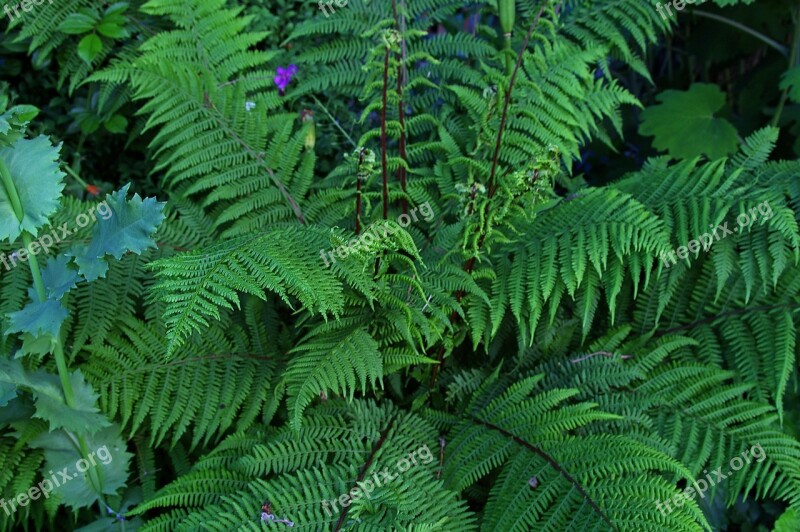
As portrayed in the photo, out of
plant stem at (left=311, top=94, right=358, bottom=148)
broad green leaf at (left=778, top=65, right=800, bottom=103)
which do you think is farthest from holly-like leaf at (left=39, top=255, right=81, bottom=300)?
broad green leaf at (left=778, top=65, right=800, bottom=103)

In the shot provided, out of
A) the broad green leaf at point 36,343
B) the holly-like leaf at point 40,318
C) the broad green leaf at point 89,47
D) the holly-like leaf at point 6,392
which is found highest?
the broad green leaf at point 89,47

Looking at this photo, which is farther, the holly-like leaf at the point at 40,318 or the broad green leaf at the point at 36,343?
the broad green leaf at the point at 36,343

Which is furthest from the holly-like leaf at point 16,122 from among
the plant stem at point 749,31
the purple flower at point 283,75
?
the plant stem at point 749,31

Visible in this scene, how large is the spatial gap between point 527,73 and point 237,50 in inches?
41.3

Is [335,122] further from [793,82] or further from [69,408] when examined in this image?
[793,82]

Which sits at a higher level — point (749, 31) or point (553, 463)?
point (749, 31)

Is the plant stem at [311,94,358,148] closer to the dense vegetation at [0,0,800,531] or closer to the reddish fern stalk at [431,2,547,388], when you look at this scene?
the dense vegetation at [0,0,800,531]

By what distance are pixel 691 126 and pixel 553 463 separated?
Answer: 63.1 inches

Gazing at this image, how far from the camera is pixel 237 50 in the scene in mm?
2547

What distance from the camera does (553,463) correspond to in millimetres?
1791

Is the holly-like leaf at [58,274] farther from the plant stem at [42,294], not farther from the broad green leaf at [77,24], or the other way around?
the broad green leaf at [77,24]

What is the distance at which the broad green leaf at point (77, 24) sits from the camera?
2.41 meters

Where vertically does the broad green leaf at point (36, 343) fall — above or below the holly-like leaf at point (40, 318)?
below

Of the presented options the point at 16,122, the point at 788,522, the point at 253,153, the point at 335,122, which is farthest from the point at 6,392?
the point at 788,522
